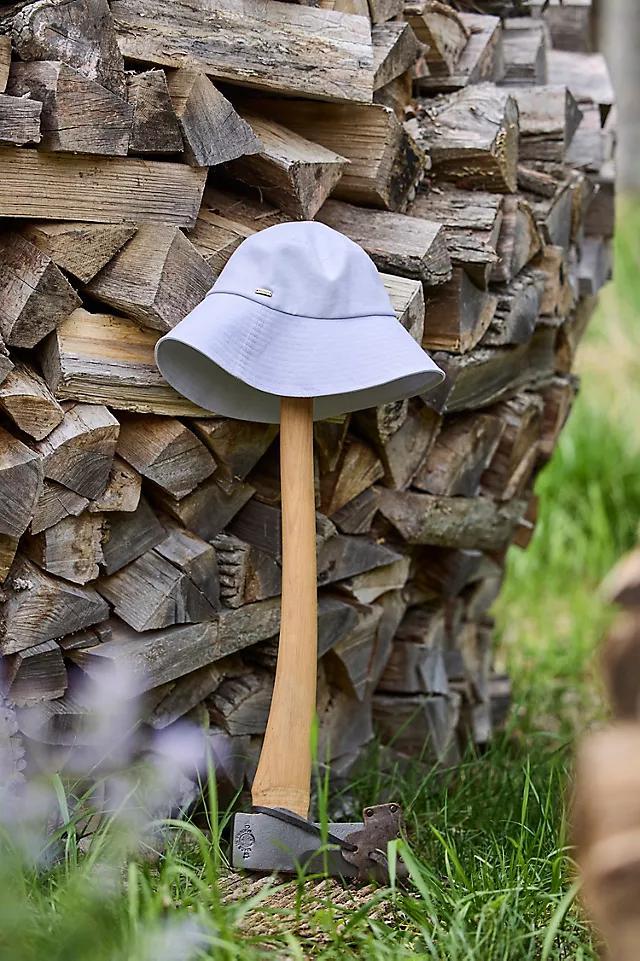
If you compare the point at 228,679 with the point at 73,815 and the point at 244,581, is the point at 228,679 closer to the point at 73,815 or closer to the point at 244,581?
the point at 244,581

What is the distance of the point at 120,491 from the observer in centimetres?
182

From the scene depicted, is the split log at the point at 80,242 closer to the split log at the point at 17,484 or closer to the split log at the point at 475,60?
the split log at the point at 17,484

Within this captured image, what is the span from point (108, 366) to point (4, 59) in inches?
17.9

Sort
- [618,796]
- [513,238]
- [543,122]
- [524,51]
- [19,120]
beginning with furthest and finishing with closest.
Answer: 1. [524,51]
2. [543,122]
3. [513,238]
4. [19,120]
5. [618,796]

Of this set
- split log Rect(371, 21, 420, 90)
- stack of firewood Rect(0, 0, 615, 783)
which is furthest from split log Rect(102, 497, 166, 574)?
split log Rect(371, 21, 420, 90)

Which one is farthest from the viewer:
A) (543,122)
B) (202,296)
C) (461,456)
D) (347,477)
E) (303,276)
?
(543,122)

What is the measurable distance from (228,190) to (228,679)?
2.80ft

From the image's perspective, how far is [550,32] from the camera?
3.20 m

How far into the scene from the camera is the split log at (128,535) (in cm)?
186

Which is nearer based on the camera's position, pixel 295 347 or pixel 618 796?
pixel 618 796

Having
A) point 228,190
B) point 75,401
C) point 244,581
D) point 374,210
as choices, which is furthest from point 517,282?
point 75,401

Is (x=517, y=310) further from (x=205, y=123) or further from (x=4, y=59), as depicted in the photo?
(x=4, y=59)

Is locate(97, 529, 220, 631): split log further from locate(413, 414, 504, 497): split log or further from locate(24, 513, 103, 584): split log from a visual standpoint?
locate(413, 414, 504, 497): split log

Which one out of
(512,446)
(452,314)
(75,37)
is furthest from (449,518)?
(75,37)
